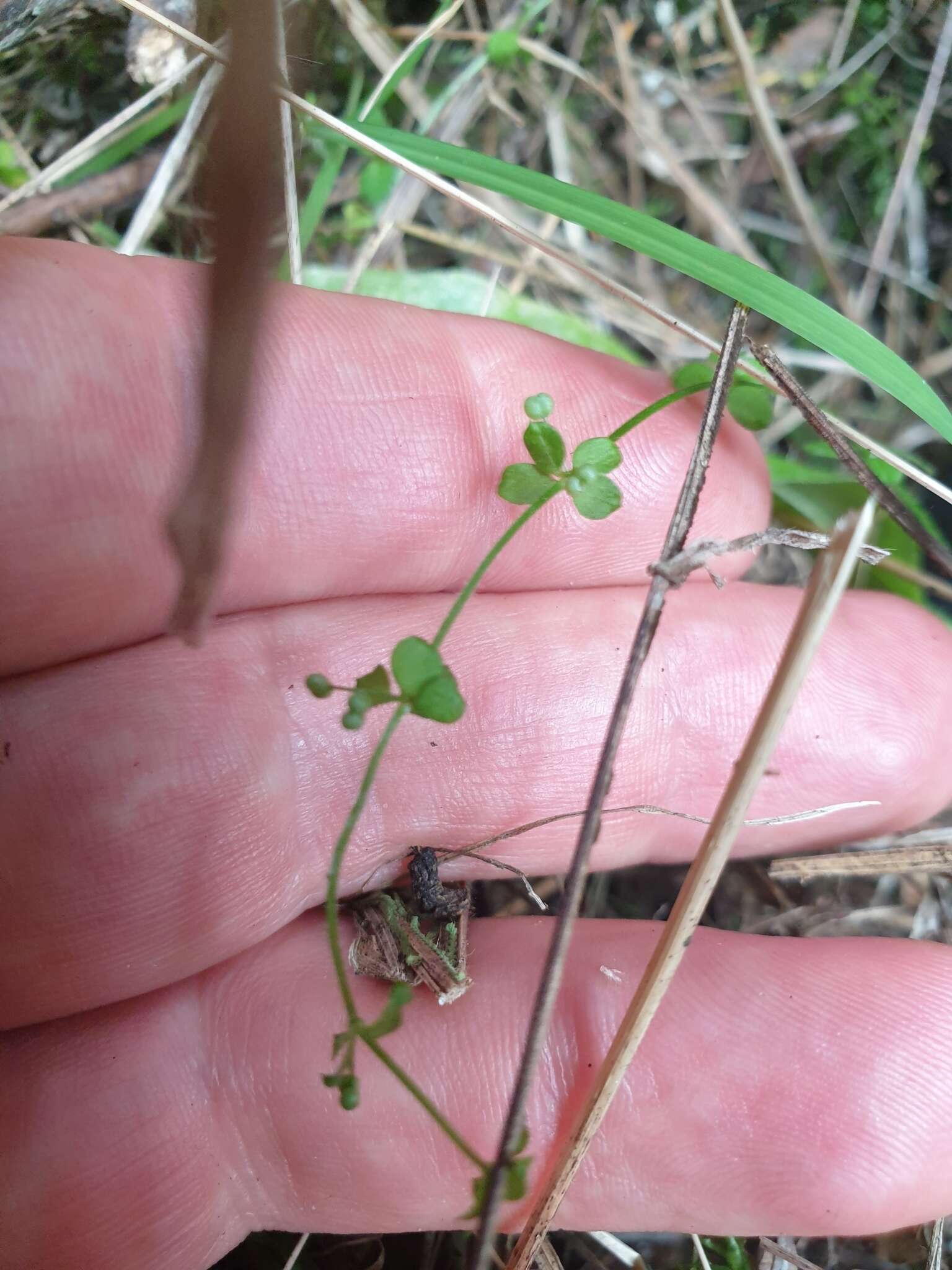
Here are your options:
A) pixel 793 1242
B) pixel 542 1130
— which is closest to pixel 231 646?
pixel 542 1130

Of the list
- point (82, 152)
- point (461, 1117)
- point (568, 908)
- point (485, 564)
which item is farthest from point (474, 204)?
point (461, 1117)

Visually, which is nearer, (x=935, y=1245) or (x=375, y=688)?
(x=375, y=688)

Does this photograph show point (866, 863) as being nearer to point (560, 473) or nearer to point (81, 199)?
point (560, 473)

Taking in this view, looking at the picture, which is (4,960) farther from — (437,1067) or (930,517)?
(930,517)

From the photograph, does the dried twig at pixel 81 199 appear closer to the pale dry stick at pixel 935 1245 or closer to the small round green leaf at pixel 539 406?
the small round green leaf at pixel 539 406

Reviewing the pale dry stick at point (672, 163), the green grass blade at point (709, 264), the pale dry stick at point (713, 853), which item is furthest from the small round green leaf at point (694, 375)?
the pale dry stick at point (672, 163)
